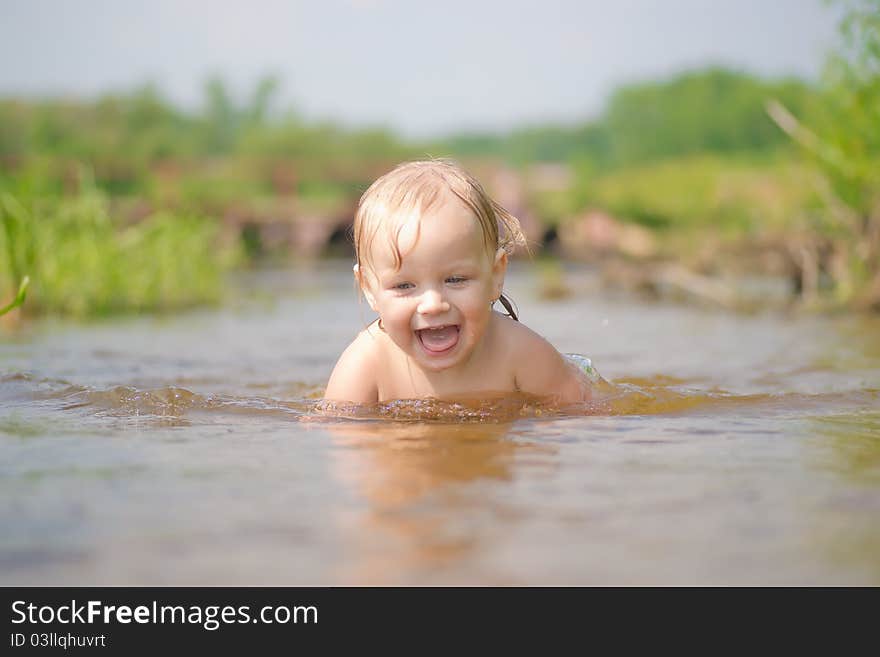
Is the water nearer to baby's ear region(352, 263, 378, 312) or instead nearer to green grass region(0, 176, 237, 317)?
baby's ear region(352, 263, 378, 312)

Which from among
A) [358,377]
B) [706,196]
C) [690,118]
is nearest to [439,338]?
[358,377]

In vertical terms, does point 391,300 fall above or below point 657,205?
below

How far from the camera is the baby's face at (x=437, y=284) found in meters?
2.89

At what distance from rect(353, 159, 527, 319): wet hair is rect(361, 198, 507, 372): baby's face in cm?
2

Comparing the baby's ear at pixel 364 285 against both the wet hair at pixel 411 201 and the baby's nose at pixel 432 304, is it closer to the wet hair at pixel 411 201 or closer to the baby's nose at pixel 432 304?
the wet hair at pixel 411 201

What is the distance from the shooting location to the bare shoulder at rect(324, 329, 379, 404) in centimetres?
319

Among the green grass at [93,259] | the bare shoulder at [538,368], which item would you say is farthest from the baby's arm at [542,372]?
the green grass at [93,259]

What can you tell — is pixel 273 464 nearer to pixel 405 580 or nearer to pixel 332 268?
pixel 405 580

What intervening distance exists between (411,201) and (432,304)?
290mm

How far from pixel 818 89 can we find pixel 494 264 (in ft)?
13.6

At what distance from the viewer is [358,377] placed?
3199 millimetres

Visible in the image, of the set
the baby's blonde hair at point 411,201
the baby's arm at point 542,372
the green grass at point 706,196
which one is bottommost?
the baby's arm at point 542,372

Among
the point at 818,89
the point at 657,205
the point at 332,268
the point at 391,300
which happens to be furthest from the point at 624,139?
the point at 391,300
